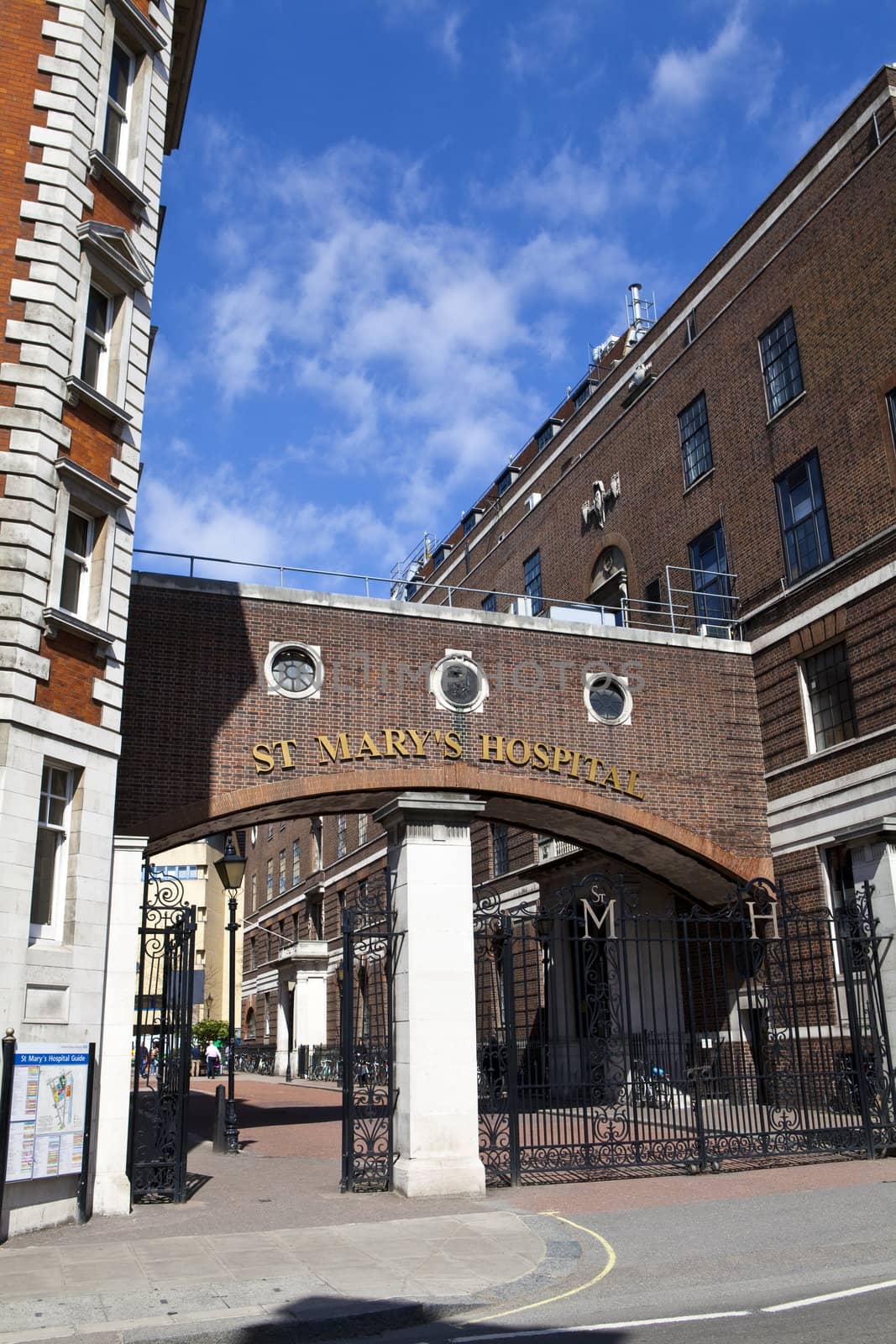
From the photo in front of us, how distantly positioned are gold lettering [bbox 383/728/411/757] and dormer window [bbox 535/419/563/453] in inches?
947

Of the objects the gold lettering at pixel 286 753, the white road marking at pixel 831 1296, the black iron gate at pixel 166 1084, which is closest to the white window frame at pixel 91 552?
the black iron gate at pixel 166 1084

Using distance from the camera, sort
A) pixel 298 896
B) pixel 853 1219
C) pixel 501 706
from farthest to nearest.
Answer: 1. pixel 298 896
2. pixel 501 706
3. pixel 853 1219

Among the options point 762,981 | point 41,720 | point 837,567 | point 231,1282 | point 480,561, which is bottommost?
point 231,1282

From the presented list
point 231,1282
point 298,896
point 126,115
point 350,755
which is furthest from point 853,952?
point 298,896

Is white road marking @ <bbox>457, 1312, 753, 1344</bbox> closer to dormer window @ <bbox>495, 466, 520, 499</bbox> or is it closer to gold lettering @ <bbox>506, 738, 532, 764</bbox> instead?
gold lettering @ <bbox>506, 738, 532, 764</bbox>

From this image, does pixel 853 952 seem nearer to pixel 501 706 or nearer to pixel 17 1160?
pixel 501 706

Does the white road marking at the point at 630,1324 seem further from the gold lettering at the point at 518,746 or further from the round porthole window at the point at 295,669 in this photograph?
the gold lettering at the point at 518,746

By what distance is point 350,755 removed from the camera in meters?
19.4

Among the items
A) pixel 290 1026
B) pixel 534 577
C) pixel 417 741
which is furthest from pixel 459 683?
pixel 290 1026

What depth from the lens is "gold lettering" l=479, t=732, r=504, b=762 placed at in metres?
20.3

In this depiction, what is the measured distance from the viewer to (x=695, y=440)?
26469 mm

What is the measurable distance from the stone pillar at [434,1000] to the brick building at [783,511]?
5.14m

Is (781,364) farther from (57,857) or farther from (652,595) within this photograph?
(57,857)

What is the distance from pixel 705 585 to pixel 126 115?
14755 millimetres
